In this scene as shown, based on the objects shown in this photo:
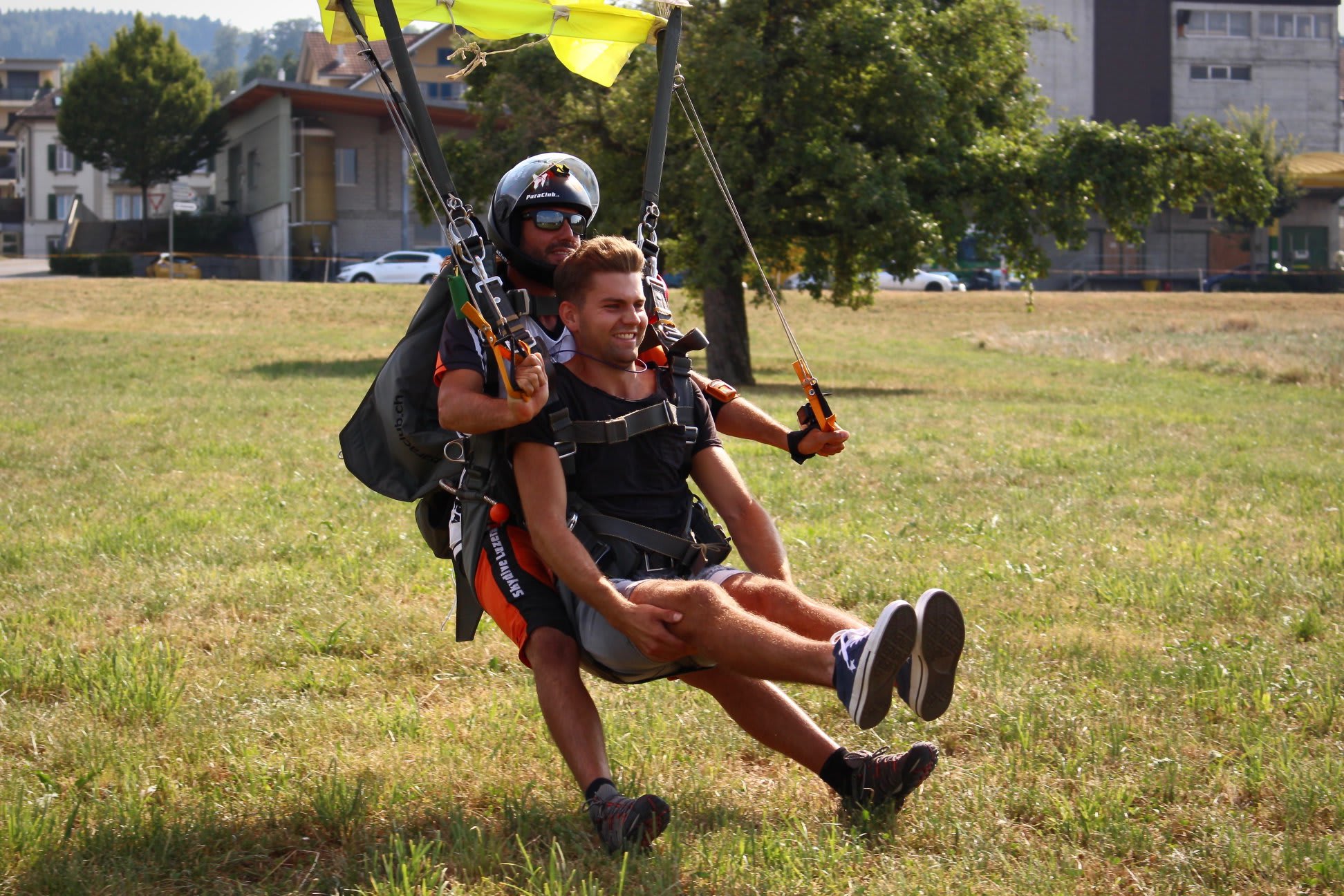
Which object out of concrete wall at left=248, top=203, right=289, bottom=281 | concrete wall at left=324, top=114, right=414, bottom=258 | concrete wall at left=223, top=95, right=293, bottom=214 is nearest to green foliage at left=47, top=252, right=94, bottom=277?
concrete wall at left=248, top=203, right=289, bottom=281

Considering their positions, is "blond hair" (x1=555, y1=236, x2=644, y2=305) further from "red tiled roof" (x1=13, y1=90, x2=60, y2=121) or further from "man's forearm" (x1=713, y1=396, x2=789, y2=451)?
"red tiled roof" (x1=13, y1=90, x2=60, y2=121)

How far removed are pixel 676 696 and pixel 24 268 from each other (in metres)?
61.7

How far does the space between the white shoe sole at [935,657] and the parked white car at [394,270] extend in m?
50.5

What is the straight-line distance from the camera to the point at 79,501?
403 inches

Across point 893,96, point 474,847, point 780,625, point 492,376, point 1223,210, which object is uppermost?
point 893,96

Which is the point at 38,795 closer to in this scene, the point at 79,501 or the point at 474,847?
the point at 474,847

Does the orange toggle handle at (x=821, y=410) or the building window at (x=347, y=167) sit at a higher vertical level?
the building window at (x=347, y=167)

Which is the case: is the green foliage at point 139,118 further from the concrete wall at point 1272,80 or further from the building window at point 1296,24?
the building window at point 1296,24

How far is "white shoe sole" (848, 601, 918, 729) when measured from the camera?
368 cm

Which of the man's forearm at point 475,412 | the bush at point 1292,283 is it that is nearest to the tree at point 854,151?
the man's forearm at point 475,412

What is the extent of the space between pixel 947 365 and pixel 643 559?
2791 cm

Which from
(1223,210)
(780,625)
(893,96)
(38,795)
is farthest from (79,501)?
(1223,210)

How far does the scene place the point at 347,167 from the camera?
64.4 metres

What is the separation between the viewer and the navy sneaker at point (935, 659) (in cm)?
386
